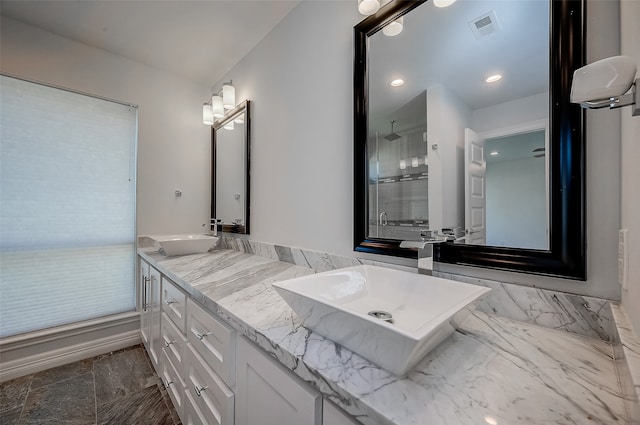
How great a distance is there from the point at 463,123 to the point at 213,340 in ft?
3.81

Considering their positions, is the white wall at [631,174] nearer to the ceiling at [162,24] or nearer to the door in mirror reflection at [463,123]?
the door in mirror reflection at [463,123]

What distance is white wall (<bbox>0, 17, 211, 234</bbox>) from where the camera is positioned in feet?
5.87

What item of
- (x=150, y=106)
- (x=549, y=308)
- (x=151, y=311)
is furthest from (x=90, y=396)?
(x=549, y=308)

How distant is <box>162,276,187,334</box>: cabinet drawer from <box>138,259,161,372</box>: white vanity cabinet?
151mm

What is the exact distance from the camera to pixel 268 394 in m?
0.64

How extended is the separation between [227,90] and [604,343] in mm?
2426

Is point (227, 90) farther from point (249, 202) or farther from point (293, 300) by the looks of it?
point (293, 300)

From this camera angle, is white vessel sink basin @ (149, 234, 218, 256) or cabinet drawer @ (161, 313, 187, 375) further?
white vessel sink basin @ (149, 234, 218, 256)

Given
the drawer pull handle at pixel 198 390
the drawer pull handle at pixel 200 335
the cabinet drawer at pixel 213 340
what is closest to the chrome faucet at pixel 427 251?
the cabinet drawer at pixel 213 340

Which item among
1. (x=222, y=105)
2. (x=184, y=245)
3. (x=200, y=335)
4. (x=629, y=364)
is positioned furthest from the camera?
(x=222, y=105)

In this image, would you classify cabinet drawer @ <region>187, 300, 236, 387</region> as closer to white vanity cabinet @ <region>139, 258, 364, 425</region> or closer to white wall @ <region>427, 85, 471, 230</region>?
white vanity cabinet @ <region>139, 258, 364, 425</region>

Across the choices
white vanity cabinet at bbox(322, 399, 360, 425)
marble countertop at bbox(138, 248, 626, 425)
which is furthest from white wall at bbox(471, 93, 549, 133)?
white vanity cabinet at bbox(322, 399, 360, 425)

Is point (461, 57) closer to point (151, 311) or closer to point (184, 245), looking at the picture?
point (184, 245)

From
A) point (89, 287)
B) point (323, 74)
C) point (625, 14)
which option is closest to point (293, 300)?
point (625, 14)
